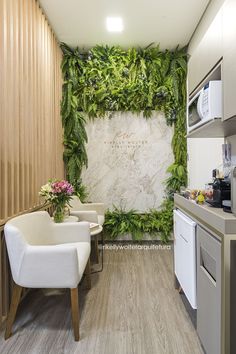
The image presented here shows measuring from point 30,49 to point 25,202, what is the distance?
157cm

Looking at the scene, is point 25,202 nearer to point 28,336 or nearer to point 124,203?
point 28,336

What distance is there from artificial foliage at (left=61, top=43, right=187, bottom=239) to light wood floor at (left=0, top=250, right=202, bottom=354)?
164 centimetres

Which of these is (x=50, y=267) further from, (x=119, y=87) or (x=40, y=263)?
(x=119, y=87)

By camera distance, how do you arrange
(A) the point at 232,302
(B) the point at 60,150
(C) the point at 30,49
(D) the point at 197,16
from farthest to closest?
(B) the point at 60,150, (D) the point at 197,16, (C) the point at 30,49, (A) the point at 232,302

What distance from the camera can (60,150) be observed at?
397 cm

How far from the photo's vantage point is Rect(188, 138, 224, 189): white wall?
295 centimetres

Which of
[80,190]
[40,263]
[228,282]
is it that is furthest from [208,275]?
[80,190]

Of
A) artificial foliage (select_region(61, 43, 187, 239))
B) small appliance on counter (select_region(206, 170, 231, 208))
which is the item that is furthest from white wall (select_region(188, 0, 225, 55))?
small appliance on counter (select_region(206, 170, 231, 208))

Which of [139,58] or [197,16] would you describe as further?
[139,58]

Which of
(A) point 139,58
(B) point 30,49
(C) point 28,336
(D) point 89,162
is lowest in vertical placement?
(C) point 28,336

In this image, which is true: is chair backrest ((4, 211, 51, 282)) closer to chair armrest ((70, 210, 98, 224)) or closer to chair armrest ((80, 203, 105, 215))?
chair armrest ((70, 210, 98, 224))

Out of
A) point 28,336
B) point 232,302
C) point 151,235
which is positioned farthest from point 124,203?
point 232,302

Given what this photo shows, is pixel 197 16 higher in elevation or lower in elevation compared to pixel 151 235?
higher

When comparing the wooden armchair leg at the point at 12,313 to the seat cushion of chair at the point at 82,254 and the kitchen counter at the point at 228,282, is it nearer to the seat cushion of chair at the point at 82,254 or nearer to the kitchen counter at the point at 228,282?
the seat cushion of chair at the point at 82,254
